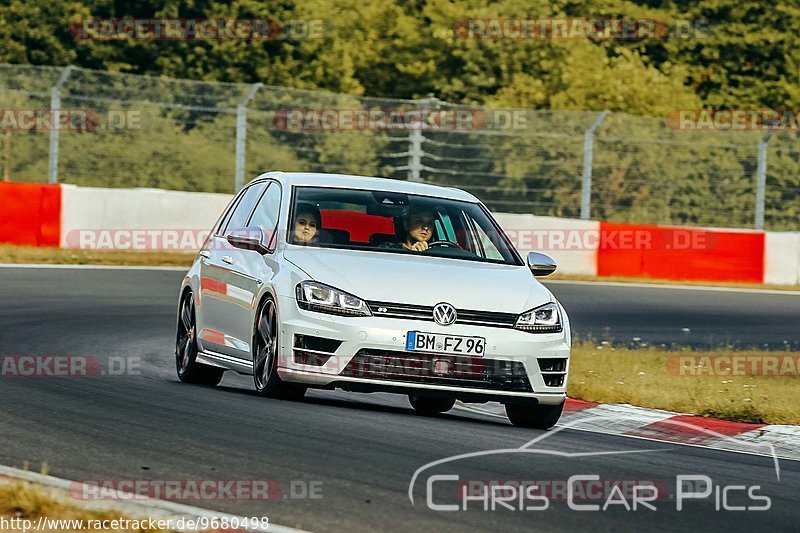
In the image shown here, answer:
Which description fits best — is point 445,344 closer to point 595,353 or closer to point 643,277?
point 595,353

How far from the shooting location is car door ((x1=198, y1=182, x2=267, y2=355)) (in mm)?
10844

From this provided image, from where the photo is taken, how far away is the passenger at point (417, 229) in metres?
10.6

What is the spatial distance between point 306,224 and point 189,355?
162cm

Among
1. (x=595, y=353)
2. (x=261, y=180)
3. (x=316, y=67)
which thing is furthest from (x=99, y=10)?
(x=261, y=180)

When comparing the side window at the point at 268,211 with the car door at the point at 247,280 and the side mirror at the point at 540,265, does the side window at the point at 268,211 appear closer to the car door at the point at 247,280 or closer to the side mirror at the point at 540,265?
the car door at the point at 247,280

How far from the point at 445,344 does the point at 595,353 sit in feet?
19.7

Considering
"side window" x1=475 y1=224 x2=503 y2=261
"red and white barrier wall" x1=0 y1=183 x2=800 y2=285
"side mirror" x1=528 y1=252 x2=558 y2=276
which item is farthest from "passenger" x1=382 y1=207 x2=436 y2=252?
"red and white barrier wall" x1=0 y1=183 x2=800 y2=285

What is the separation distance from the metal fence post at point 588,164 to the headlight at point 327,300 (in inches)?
723

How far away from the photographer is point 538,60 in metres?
41.5

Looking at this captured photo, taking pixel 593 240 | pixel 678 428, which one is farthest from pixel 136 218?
pixel 678 428

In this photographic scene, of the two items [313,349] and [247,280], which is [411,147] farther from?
[313,349]

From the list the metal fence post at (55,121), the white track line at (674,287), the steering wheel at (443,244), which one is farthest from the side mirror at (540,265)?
the metal fence post at (55,121)

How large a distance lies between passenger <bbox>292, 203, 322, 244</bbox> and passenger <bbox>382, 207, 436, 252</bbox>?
0.45 m

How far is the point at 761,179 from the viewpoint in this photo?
91.0 feet
